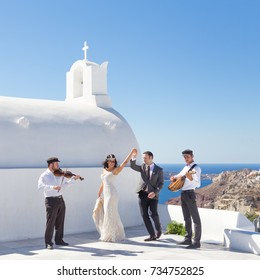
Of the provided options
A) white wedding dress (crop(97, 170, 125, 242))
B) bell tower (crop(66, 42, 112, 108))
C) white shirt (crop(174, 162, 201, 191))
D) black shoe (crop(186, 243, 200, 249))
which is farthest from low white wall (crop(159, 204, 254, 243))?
bell tower (crop(66, 42, 112, 108))

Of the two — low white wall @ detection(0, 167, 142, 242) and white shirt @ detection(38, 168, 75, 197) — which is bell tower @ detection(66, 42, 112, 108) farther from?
white shirt @ detection(38, 168, 75, 197)

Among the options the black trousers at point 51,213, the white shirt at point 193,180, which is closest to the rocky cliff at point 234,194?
the white shirt at point 193,180

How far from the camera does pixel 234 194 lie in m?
42.1

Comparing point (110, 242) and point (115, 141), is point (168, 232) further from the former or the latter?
point (115, 141)

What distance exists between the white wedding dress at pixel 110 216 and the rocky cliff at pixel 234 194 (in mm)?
26513

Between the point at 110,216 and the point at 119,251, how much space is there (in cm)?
99

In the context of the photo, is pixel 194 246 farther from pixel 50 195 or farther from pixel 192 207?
pixel 50 195

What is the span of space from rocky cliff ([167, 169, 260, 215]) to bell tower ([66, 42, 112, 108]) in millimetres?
23494

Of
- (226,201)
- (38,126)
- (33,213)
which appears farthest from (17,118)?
(226,201)

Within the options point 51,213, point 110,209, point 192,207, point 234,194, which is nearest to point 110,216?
point 110,209

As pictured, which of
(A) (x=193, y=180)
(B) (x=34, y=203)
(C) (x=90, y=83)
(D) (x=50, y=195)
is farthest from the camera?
(C) (x=90, y=83)

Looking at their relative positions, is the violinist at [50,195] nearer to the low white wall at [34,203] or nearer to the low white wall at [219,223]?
the low white wall at [34,203]

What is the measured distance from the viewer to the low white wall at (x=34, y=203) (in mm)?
8297

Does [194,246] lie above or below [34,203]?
below
